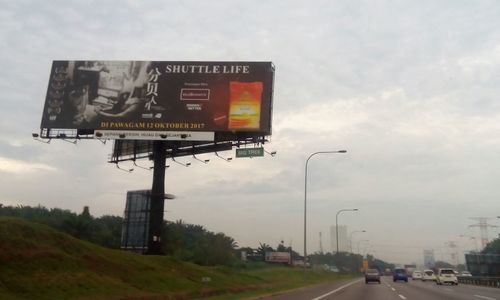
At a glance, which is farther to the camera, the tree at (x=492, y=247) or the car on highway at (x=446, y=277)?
the tree at (x=492, y=247)

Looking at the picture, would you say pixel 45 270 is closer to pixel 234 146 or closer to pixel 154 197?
pixel 154 197

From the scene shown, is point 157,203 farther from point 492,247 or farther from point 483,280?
point 492,247

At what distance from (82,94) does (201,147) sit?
1005cm

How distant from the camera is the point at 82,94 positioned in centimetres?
4044

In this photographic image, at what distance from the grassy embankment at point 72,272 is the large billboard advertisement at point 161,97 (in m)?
11.8

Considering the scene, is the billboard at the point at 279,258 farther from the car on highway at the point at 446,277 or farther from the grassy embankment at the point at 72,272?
the grassy embankment at the point at 72,272

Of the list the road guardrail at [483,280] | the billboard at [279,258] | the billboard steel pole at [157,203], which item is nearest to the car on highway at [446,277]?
the road guardrail at [483,280]

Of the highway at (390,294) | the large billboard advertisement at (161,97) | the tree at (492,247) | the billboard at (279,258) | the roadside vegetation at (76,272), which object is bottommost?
the highway at (390,294)

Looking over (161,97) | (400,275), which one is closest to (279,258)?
(400,275)

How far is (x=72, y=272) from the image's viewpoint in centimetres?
2191

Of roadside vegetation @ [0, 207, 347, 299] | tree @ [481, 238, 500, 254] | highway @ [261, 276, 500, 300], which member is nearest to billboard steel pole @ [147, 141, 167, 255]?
roadside vegetation @ [0, 207, 347, 299]

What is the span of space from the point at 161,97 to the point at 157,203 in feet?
26.3

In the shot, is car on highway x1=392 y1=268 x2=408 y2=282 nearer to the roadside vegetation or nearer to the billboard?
the roadside vegetation

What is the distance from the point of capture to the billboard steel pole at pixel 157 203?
38.9 metres
